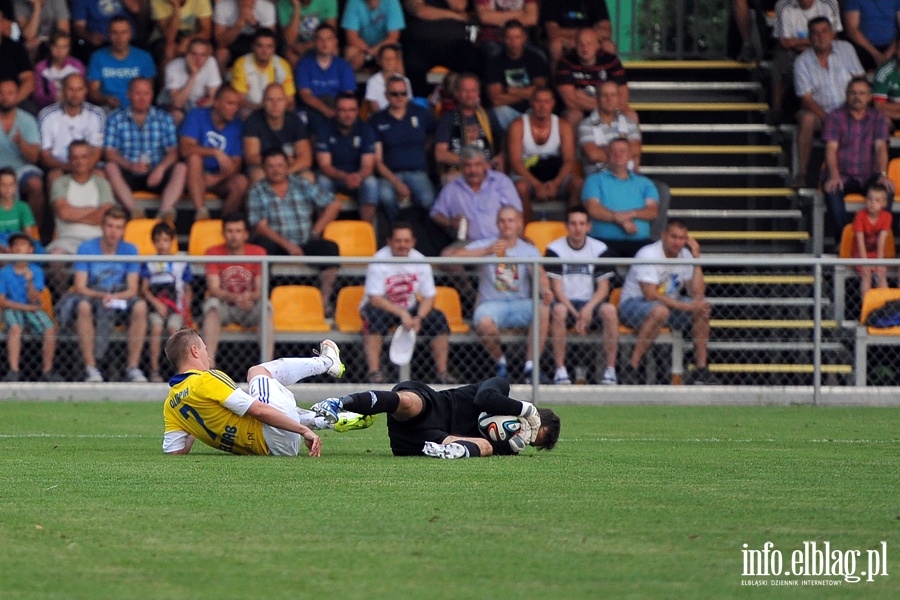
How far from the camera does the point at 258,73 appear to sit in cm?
1586

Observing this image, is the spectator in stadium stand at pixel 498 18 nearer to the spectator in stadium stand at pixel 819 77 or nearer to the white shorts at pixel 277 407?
the spectator in stadium stand at pixel 819 77

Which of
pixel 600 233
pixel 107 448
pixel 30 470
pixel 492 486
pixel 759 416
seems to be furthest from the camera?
pixel 600 233

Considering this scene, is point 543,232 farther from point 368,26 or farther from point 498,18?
point 368,26

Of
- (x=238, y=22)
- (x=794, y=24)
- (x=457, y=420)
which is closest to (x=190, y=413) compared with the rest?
(x=457, y=420)

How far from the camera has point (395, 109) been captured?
609 inches

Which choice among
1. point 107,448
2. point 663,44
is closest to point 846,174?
point 663,44

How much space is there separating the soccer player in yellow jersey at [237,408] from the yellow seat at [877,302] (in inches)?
233

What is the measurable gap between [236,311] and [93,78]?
4567mm

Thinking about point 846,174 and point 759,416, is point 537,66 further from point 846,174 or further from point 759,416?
point 759,416

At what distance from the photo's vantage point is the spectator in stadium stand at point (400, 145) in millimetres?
15281

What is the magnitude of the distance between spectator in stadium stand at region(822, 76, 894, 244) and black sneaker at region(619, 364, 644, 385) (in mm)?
3988

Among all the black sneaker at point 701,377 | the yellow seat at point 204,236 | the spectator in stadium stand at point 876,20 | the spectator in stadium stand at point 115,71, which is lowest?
the black sneaker at point 701,377

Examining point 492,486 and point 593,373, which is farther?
point 593,373

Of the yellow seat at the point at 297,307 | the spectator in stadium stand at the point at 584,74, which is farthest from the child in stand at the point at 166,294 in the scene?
the spectator in stadium stand at the point at 584,74
